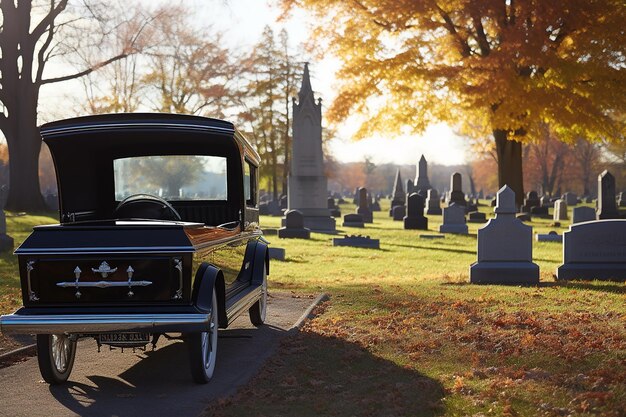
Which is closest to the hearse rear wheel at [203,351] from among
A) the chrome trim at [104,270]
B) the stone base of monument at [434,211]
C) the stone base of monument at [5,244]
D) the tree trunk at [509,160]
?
the chrome trim at [104,270]

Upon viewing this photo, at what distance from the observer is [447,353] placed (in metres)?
8.29

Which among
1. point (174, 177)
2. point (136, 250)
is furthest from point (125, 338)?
point (174, 177)

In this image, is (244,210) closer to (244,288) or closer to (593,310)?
(244,288)

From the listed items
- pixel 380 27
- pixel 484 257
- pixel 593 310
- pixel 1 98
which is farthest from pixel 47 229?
pixel 1 98

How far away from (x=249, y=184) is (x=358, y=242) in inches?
564

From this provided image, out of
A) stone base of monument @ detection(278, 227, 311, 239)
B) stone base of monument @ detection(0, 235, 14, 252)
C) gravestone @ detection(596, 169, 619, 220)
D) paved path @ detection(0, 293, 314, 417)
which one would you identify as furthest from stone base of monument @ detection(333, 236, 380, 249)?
paved path @ detection(0, 293, 314, 417)

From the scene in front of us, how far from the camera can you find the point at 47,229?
6.88 metres

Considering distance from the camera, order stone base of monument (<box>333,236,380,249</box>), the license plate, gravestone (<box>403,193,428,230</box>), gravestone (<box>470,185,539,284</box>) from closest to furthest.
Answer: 1. the license plate
2. gravestone (<box>470,185,539,284</box>)
3. stone base of monument (<box>333,236,380,249</box>)
4. gravestone (<box>403,193,428,230</box>)

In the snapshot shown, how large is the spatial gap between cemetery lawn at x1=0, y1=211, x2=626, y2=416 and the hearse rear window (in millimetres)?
2174

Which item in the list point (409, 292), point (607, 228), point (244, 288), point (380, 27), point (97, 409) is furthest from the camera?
point (380, 27)

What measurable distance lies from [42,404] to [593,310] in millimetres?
7188

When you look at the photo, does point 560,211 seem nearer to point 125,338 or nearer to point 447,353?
point 447,353

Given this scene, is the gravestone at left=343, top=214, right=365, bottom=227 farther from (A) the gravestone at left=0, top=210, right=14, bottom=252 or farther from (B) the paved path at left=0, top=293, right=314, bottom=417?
(B) the paved path at left=0, top=293, right=314, bottom=417

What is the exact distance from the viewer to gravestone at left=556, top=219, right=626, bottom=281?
46.5 ft
